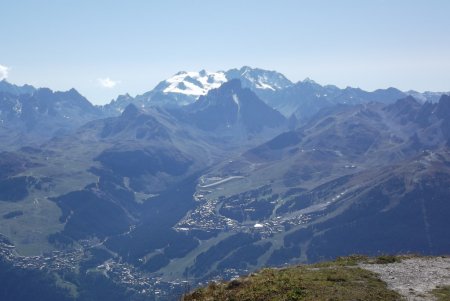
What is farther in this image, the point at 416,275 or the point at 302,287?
the point at 416,275

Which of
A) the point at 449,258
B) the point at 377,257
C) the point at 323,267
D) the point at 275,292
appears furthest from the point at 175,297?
the point at 449,258

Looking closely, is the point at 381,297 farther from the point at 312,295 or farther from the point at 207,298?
the point at 207,298

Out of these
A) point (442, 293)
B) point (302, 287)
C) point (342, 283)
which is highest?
point (302, 287)

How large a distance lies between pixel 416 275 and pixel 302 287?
13.3 m

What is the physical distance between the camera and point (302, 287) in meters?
40.3

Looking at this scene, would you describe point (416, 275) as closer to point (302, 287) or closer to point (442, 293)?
point (442, 293)

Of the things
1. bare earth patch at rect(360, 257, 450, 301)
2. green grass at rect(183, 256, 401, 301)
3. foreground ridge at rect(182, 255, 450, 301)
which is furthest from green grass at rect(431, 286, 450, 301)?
green grass at rect(183, 256, 401, 301)

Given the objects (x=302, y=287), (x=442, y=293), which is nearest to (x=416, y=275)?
(x=442, y=293)

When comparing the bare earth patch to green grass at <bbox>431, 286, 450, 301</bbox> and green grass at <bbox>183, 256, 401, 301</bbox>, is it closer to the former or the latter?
green grass at <bbox>431, 286, 450, 301</bbox>

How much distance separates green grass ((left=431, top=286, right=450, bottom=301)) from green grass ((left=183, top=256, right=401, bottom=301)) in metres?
3.34

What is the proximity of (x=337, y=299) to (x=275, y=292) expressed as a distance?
15.5 feet

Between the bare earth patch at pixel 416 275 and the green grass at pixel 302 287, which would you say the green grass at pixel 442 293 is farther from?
the green grass at pixel 302 287

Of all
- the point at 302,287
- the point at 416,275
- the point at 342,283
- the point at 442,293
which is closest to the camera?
the point at 302,287

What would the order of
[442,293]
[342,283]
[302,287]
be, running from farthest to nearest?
1. [342,283]
2. [442,293]
3. [302,287]
